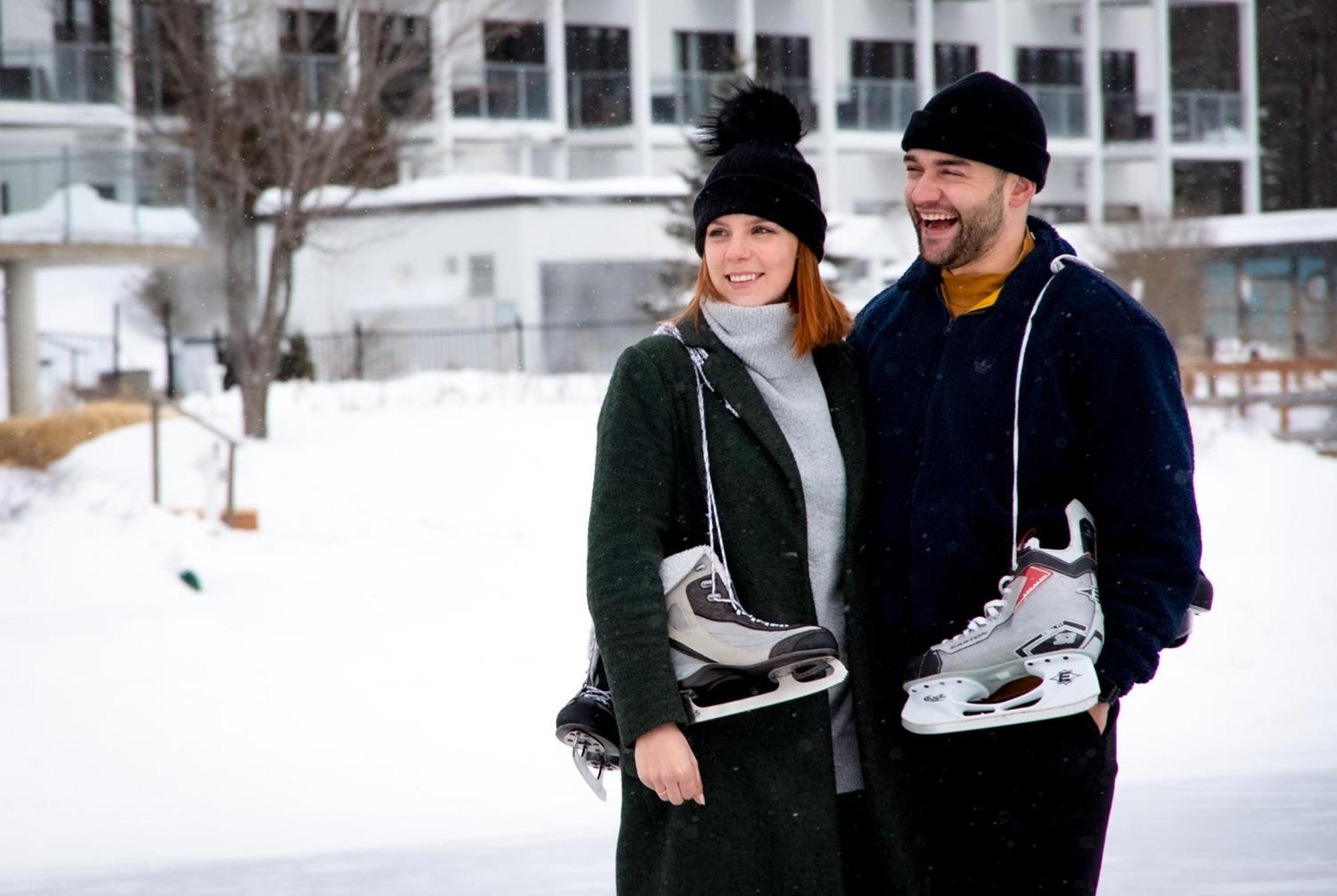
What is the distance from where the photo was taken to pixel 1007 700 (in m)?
2.44

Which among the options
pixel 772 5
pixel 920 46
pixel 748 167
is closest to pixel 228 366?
A: pixel 772 5

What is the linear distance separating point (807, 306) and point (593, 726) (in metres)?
0.82

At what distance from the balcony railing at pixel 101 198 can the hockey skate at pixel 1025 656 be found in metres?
16.7

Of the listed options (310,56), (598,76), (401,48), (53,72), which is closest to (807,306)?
(310,56)

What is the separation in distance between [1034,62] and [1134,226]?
347 inches

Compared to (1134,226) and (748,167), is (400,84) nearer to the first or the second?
(1134,226)

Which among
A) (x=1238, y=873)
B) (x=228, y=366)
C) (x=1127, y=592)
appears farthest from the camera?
(x=228, y=366)

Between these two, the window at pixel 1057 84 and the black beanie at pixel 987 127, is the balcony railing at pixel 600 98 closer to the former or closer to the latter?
the window at pixel 1057 84

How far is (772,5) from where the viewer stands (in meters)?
32.2

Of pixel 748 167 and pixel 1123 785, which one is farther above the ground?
pixel 748 167

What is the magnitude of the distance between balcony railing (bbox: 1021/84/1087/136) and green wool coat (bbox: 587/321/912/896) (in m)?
32.3

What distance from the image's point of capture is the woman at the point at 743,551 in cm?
234

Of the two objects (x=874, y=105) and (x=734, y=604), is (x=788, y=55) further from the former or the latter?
(x=734, y=604)

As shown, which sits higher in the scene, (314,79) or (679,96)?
(679,96)
